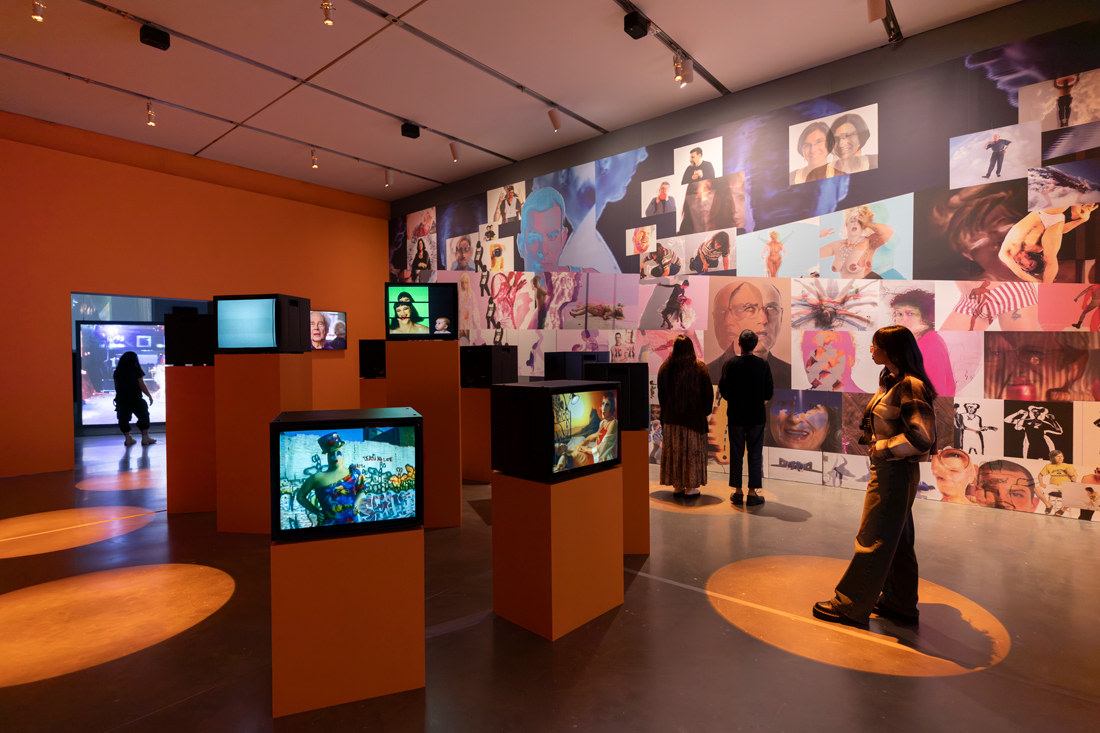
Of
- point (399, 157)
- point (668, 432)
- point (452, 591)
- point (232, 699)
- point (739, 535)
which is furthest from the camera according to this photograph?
point (399, 157)

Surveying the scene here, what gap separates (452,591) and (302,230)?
8.56 m

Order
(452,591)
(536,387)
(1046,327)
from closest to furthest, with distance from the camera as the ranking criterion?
(536,387) < (452,591) < (1046,327)

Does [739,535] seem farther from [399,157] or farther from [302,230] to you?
[302,230]

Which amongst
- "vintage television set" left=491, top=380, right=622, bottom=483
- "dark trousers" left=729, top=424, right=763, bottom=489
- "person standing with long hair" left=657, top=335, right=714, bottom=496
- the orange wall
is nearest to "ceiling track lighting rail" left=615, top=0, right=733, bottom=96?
"person standing with long hair" left=657, top=335, right=714, bottom=496

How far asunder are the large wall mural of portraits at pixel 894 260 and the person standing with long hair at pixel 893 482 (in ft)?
9.61

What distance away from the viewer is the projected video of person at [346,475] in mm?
2152

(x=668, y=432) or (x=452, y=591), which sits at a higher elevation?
(x=668, y=432)

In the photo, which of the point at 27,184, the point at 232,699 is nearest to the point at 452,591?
the point at 232,699

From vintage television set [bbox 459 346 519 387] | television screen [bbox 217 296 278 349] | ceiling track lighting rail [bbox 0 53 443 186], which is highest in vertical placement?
ceiling track lighting rail [bbox 0 53 443 186]

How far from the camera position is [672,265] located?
692 centimetres

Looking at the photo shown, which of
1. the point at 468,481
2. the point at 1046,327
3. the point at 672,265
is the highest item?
the point at 672,265

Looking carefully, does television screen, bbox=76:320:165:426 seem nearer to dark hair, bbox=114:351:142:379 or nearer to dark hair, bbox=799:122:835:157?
dark hair, bbox=114:351:142:379

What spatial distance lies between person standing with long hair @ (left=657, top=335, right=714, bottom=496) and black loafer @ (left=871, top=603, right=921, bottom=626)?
2.32m

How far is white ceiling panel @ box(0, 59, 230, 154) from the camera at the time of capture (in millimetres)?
6184
